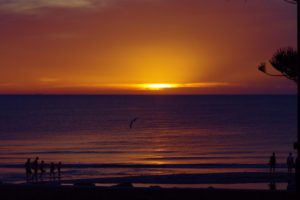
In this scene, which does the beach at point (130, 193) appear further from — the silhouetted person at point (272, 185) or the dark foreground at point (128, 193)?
the silhouetted person at point (272, 185)

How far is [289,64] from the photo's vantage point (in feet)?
44.5

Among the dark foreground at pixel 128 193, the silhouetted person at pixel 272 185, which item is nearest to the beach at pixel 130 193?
the dark foreground at pixel 128 193

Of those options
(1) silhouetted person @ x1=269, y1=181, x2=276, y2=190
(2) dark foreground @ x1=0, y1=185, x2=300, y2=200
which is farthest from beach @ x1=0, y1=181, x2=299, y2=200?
(1) silhouetted person @ x1=269, y1=181, x2=276, y2=190

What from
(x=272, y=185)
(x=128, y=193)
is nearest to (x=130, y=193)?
(x=128, y=193)

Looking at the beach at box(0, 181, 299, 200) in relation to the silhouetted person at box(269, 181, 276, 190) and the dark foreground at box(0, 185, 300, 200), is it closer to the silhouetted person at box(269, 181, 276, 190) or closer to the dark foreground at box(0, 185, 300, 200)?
the dark foreground at box(0, 185, 300, 200)

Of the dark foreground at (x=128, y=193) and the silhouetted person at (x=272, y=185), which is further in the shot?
the silhouetted person at (x=272, y=185)

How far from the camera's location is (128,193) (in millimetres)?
15539

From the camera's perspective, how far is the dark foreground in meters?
15.0

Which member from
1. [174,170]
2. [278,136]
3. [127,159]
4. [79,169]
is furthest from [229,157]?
[278,136]

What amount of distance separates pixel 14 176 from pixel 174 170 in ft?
37.6

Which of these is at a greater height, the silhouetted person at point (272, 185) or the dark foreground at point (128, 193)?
the silhouetted person at point (272, 185)

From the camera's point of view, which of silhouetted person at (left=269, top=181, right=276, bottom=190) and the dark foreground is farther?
silhouetted person at (left=269, top=181, right=276, bottom=190)

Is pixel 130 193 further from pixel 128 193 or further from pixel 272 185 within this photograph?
pixel 272 185

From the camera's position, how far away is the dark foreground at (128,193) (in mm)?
14961
